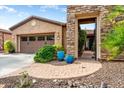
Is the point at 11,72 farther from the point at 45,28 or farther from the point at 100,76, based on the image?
the point at 100,76

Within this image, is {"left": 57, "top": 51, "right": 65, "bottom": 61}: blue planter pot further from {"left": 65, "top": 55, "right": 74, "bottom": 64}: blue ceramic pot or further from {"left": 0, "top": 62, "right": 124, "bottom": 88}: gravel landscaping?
{"left": 0, "top": 62, "right": 124, "bottom": 88}: gravel landscaping

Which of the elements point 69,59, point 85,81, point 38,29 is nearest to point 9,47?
point 38,29

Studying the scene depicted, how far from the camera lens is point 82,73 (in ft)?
15.5

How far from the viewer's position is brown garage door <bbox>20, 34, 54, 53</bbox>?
19.5 ft

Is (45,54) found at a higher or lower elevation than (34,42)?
lower

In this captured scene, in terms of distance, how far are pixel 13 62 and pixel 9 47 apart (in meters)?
0.93

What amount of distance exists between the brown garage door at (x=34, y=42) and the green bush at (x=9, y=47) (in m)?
0.36

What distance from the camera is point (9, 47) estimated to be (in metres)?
6.45

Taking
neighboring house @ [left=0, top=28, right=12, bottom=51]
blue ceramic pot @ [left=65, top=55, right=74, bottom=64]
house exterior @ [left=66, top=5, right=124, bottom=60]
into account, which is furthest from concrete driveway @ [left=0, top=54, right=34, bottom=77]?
house exterior @ [left=66, top=5, right=124, bottom=60]

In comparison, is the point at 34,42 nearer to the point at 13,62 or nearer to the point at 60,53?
the point at 13,62

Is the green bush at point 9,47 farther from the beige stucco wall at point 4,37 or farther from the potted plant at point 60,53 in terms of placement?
the potted plant at point 60,53

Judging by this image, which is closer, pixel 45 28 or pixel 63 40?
pixel 45 28

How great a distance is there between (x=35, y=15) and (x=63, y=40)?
162 centimetres
